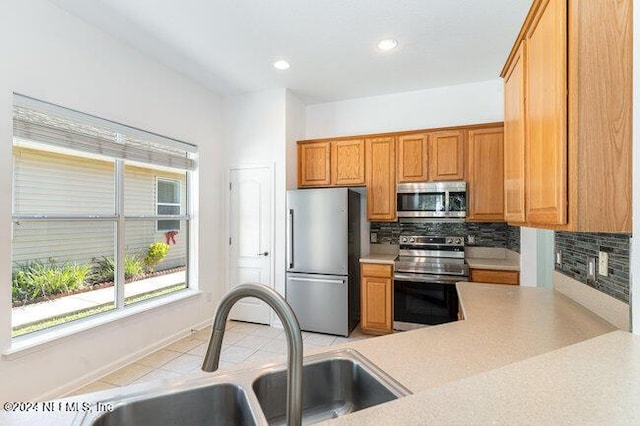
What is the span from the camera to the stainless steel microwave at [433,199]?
3383 mm

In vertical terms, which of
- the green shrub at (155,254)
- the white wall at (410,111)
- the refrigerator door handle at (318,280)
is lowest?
the refrigerator door handle at (318,280)

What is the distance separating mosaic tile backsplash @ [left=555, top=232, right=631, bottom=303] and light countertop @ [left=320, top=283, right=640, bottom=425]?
0.58ft

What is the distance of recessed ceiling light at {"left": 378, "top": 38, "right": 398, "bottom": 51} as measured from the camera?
2770mm

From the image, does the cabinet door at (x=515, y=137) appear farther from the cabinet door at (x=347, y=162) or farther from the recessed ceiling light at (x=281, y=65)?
the recessed ceiling light at (x=281, y=65)

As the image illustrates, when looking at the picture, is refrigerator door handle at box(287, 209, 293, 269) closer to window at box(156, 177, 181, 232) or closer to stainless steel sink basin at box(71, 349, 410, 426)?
window at box(156, 177, 181, 232)

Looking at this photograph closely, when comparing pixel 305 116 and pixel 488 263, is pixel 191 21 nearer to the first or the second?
pixel 305 116

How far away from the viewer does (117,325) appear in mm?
2730

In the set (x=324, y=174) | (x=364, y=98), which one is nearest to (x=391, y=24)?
(x=364, y=98)

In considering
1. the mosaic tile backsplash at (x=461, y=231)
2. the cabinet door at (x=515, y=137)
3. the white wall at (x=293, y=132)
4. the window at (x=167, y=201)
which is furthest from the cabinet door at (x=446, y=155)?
the window at (x=167, y=201)

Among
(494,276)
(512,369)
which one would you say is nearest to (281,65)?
(494,276)

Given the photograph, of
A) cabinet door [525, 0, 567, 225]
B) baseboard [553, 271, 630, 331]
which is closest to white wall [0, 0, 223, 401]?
cabinet door [525, 0, 567, 225]

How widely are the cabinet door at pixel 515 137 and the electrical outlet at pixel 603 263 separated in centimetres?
35

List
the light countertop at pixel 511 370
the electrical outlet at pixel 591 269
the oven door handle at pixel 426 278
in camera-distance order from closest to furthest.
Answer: the light countertop at pixel 511 370, the electrical outlet at pixel 591 269, the oven door handle at pixel 426 278

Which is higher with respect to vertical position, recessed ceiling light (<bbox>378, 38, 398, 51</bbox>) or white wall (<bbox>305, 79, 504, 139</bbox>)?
recessed ceiling light (<bbox>378, 38, 398, 51</bbox>)
